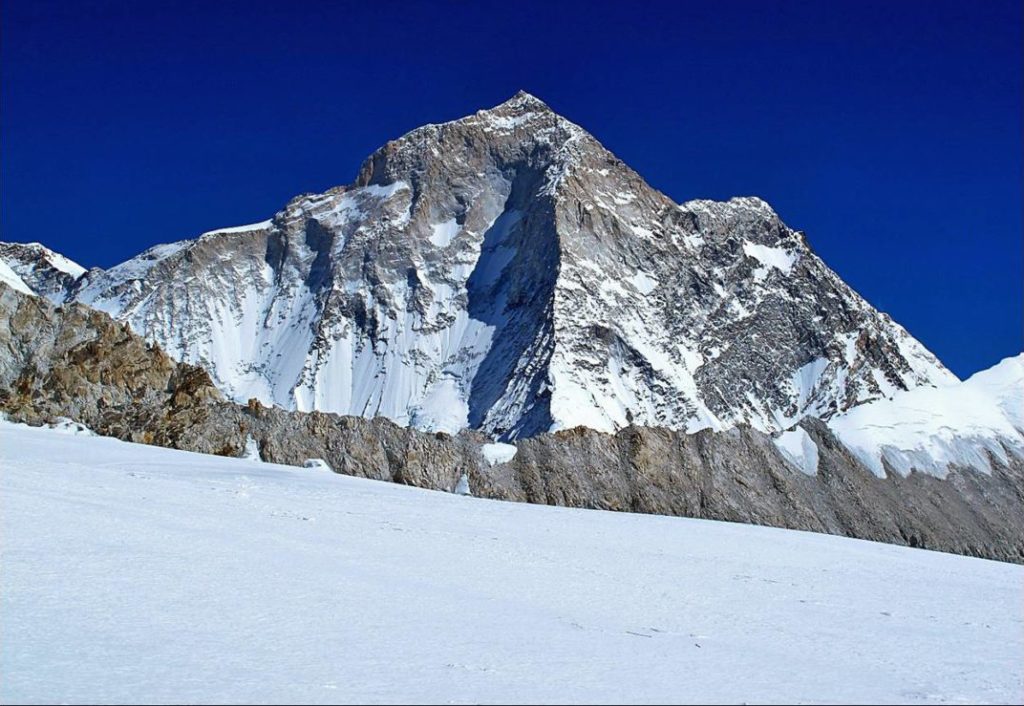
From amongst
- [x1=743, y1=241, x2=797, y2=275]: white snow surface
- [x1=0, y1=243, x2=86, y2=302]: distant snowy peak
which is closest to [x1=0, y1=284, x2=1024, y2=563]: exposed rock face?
[x1=743, y1=241, x2=797, y2=275]: white snow surface

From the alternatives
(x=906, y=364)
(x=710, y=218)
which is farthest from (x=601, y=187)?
(x=906, y=364)

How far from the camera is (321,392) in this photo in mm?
138125

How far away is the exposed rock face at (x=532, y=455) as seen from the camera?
36719 mm

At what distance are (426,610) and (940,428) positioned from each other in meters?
59.9

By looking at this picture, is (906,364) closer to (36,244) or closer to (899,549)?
(899,549)

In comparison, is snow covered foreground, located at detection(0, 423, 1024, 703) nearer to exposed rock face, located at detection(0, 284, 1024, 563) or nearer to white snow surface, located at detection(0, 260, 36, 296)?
exposed rock face, located at detection(0, 284, 1024, 563)

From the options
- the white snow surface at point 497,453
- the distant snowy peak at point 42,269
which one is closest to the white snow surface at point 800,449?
the white snow surface at point 497,453

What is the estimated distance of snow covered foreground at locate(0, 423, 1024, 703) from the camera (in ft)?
25.9

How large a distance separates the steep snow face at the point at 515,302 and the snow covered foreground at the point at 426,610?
102 meters

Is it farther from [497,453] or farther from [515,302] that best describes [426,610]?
[515,302]

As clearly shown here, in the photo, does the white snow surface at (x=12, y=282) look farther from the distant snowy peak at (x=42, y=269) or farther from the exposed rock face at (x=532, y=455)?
the distant snowy peak at (x=42, y=269)

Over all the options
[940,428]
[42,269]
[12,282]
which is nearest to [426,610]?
[12,282]

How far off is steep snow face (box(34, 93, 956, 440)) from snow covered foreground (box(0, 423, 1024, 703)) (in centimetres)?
10186

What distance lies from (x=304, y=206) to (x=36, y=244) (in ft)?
149
